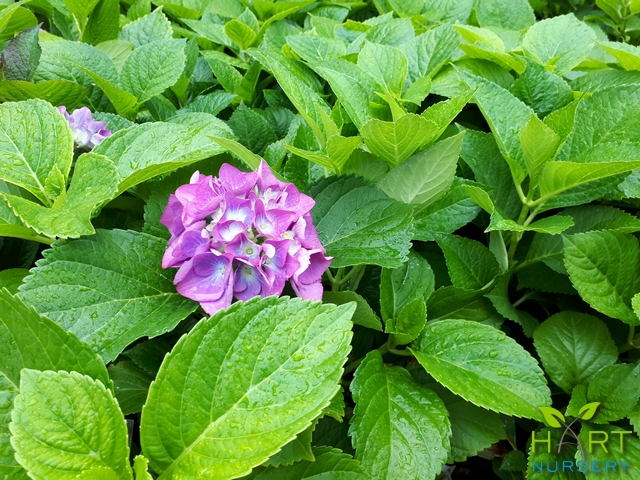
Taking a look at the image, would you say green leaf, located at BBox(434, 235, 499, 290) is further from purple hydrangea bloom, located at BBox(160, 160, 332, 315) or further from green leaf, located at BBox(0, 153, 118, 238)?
green leaf, located at BBox(0, 153, 118, 238)

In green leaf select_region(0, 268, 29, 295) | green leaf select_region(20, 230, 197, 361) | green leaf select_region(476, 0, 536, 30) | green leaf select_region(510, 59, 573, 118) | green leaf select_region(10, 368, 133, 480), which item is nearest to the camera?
green leaf select_region(10, 368, 133, 480)

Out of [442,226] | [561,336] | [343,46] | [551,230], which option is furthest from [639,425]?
[343,46]

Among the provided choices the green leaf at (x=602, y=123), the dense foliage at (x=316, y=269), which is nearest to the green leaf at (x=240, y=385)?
the dense foliage at (x=316, y=269)

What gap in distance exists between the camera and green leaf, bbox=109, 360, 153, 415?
2.54ft

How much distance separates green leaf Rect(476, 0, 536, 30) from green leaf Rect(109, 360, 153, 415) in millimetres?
1491

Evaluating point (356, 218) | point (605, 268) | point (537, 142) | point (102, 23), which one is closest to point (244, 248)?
point (356, 218)

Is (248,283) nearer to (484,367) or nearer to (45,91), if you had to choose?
(484,367)

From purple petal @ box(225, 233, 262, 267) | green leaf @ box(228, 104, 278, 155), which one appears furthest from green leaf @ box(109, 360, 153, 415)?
green leaf @ box(228, 104, 278, 155)

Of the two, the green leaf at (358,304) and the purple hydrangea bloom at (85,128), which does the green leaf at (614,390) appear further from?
the purple hydrangea bloom at (85,128)

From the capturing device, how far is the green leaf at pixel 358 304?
801 millimetres

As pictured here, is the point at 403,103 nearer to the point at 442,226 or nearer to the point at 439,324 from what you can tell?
the point at 442,226

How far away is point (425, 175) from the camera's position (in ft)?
2.95

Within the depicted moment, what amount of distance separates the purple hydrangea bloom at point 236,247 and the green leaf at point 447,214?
292 millimetres

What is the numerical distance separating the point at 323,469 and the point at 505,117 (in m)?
0.72
